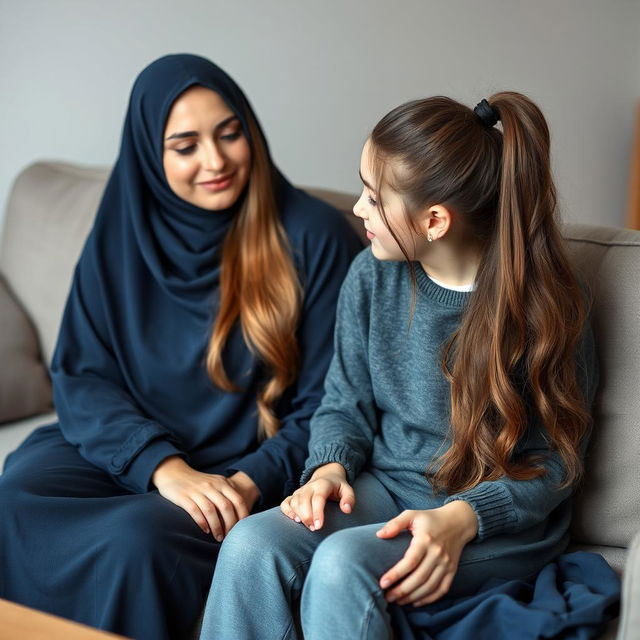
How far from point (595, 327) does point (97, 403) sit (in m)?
0.93

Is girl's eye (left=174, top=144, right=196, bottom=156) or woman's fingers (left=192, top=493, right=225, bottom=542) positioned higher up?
girl's eye (left=174, top=144, right=196, bottom=156)

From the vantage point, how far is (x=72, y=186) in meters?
Answer: 2.29

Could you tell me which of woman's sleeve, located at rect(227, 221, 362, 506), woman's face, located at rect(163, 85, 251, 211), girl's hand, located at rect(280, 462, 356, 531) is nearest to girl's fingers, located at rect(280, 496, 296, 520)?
girl's hand, located at rect(280, 462, 356, 531)

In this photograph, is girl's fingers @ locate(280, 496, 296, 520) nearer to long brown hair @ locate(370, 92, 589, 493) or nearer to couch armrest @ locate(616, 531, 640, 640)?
long brown hair @ locate(370, 92, 589, 493)

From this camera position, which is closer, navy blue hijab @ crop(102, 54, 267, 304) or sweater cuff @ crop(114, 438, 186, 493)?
sweater cuff @ crop(114, 438, 186, 493)

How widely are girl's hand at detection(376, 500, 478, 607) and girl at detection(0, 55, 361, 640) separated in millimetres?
384

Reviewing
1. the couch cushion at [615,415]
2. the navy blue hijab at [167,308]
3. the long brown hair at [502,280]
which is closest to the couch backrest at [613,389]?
the couch cushion at [615,415]

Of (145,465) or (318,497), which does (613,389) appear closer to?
(318,497)

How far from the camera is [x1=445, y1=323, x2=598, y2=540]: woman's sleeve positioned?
4.35ft

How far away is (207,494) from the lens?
1.55 meters

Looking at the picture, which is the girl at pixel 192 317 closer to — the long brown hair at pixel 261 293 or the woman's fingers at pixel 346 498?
the long brown hair at pixel 261 293

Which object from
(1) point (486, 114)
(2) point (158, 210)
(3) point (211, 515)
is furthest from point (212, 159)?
(3) point (211, 515)

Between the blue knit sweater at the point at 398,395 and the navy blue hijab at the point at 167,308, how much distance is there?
17cm

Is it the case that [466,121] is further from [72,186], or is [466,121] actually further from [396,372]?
A: [72,186]
